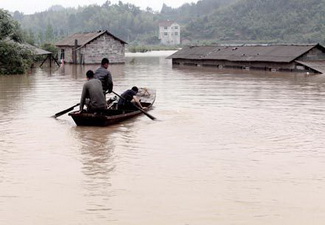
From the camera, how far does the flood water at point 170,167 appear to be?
27.1 feet

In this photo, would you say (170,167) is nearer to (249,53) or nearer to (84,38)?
(249,53)

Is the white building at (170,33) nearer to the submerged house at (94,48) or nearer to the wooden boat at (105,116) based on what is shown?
the submerged house at (94,48)

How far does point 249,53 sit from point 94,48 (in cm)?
1589

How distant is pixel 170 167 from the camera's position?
10.9 meters

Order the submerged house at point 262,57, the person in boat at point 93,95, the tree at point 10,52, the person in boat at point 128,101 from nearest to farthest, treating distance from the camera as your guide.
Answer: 1. the person in boat at point 93,95
2. the person in boat at point 128,101
3. the tree at point 10,52
4. the submerged house at point 262,57

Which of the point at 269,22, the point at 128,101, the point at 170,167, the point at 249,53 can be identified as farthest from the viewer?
the point at 269,22

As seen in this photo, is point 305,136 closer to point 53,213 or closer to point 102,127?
point 102,127

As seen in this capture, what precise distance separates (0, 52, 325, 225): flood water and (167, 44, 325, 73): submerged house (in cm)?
2010

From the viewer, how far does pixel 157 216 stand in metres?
8.11

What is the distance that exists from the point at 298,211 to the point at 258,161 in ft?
10.3

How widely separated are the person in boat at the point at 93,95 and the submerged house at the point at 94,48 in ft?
123

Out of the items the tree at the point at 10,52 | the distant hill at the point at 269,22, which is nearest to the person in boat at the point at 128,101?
the tree at the point at 10,52

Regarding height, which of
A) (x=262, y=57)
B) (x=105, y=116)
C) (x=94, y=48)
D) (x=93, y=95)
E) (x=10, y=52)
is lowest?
(x=105, y=116)

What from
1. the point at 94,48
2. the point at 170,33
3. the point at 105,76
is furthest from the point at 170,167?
the point at 170,33
